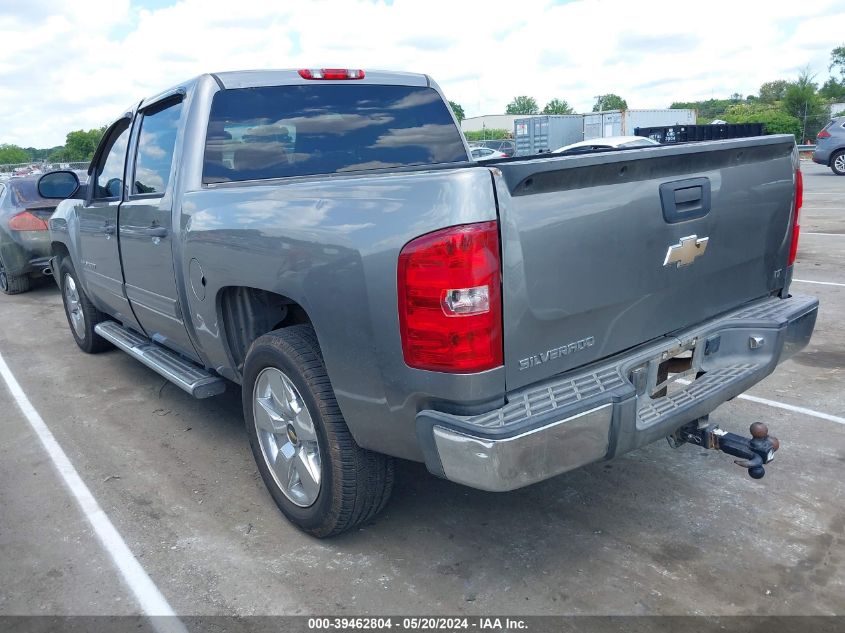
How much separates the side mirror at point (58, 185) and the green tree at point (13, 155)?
110472mm

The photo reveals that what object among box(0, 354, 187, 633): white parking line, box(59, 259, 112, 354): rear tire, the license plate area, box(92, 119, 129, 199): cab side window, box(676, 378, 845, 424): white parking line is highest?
box(92, 119, 129, 199): cab side window

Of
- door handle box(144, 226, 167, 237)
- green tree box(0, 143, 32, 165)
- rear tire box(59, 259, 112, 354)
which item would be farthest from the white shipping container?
green tree box(0, 143, 32, 165)

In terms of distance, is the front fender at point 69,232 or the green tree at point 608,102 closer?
the front fender at point 69,232

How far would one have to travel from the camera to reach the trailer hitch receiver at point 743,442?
290cm

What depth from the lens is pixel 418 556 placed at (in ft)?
10.1

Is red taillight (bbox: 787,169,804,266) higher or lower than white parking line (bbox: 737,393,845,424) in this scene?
higher

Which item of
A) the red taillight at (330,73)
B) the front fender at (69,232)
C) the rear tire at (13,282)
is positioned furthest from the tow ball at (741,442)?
the rear tire at (13,282)

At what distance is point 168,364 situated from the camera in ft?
14.3

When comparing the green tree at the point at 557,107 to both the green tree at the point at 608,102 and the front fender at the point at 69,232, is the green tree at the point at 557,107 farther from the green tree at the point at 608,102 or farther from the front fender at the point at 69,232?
the front fender at the point at 69,232

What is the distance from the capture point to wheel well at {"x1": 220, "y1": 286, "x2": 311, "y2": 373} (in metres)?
3.43

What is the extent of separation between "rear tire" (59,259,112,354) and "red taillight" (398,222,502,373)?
14.6 ft

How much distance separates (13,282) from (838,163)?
21.5m

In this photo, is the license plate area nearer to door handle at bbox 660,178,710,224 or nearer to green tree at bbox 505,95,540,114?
door handle at bbox 660,178,710,224

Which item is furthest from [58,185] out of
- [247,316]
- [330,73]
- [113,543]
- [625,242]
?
[625,242]
